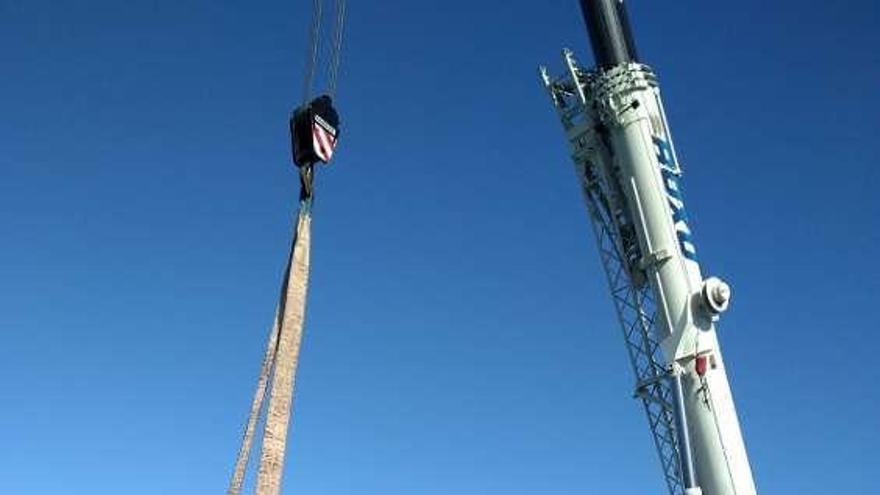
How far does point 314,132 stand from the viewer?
35.5 feet

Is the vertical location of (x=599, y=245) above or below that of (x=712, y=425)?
above

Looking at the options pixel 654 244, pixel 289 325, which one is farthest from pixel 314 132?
pixel 654 244

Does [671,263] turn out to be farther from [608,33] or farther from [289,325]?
[289,325]

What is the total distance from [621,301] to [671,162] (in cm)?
328

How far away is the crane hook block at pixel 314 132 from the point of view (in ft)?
35.4

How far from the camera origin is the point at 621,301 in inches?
802

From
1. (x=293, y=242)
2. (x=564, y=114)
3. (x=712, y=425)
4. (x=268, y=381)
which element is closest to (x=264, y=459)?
(x=268, y=381)

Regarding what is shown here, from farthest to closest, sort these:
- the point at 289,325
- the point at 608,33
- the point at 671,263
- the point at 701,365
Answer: the point at 608,33 < the point at 671,263 < the point at 701,365 < the point at 289,325

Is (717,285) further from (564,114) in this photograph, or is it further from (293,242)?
(293,242)

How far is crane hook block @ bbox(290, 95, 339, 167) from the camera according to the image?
35.4 feet

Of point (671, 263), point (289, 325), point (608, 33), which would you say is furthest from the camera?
point (608, 33)

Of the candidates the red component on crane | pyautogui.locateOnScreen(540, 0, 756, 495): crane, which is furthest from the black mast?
the red component on crane

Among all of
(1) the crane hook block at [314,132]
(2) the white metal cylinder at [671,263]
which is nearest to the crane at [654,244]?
(2) the white metal cylinder at [671,263]

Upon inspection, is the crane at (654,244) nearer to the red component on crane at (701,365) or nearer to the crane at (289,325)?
the red component on crane at (701,365)
